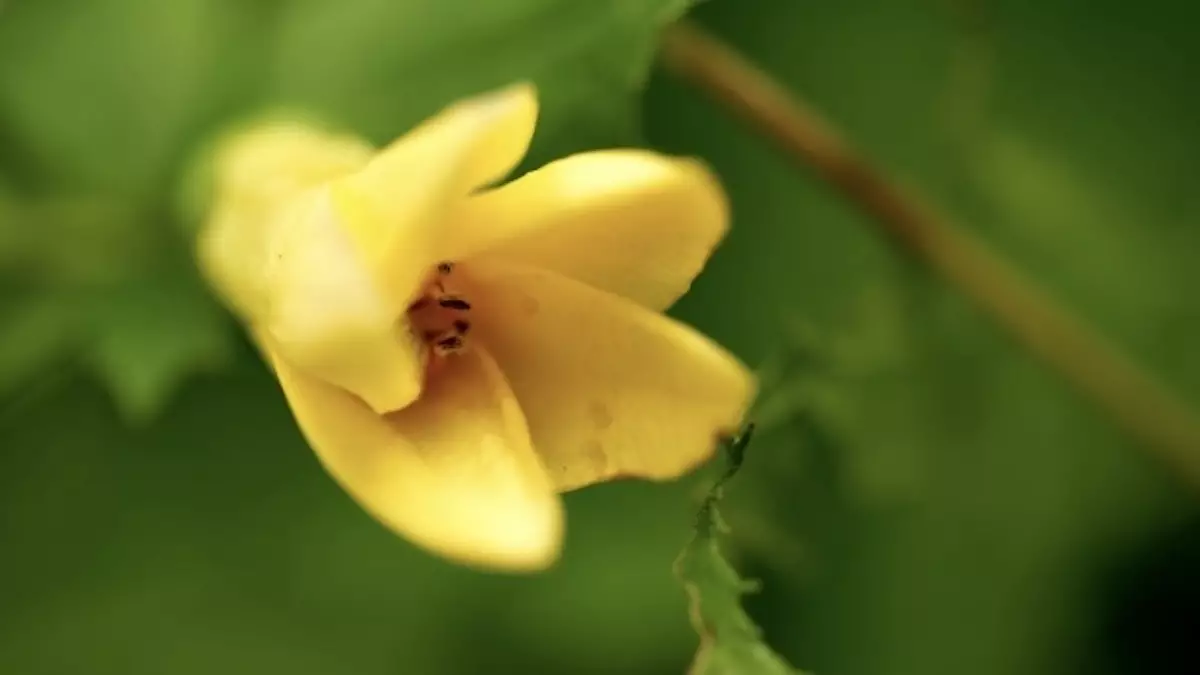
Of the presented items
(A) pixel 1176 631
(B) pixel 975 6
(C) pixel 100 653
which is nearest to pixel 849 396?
(B) pixel 975 6

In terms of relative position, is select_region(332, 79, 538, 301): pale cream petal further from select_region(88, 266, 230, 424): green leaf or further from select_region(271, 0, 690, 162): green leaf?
select_region(88, 266, 230, 424): green leaf

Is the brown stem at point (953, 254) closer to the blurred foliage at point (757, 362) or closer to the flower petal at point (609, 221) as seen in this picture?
the blurred foliage at point (757, 362)

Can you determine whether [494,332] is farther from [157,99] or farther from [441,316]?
[157,99]

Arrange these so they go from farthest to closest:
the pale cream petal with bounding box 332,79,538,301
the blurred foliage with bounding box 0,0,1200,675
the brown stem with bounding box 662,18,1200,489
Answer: the blurred foliage with bounding box 0,0,1200,675
the brown stem with bounding box 662,18,1200,489
the pale cream petal with bounding box 332,79,538,301

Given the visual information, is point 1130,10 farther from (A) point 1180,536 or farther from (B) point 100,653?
(B) point 100,653

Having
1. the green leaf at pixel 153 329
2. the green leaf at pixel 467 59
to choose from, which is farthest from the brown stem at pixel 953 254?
the green leaf at pixel 153 329

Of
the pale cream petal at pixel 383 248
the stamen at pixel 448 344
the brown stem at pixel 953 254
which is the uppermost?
the pale cream petal at pixel 383 248

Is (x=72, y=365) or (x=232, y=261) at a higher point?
(x=232, y=261)

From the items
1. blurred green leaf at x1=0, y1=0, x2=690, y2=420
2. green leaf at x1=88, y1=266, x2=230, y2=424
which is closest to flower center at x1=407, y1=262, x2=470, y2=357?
blurred green leaf at x1=0, y1=0, x2=690, y2=420
